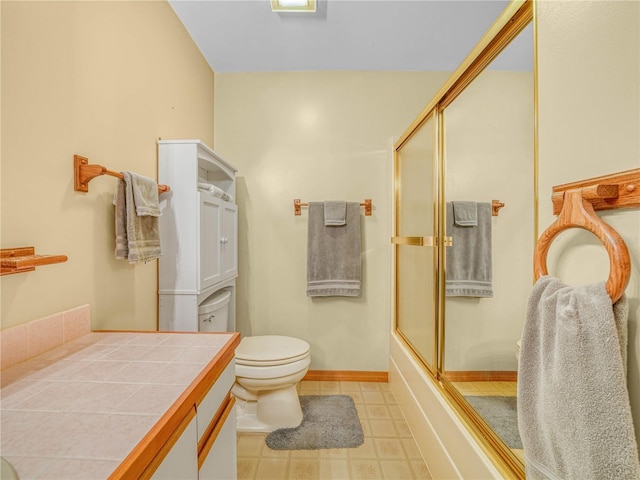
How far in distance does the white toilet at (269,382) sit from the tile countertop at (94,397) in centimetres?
69

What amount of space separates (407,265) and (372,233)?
15.4 inches

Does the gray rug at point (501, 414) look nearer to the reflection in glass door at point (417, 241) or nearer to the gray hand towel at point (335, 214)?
the reflection in glass door at point (417, 241)

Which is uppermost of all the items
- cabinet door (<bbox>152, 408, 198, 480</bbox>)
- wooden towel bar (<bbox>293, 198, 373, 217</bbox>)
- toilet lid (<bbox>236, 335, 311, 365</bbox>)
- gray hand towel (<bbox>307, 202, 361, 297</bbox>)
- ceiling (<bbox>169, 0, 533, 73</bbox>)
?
ceiling (<bbox>169, 0, 533, 73</bbox>)

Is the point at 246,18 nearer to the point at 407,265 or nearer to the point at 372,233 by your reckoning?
the point at 372,233

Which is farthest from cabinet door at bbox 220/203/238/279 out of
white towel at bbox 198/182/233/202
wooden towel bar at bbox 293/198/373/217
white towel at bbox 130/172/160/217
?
white towel at bbox 130/172/160/217

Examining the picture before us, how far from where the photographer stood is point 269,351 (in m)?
1.69

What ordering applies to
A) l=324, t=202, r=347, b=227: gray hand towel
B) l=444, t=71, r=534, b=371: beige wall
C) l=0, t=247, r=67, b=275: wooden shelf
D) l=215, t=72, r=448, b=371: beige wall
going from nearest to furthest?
1. l=0, t=247, r=67, b=275: wooden shelf
2. l=444, t=71, r=534, b=371: beige wall
3. l=324, t=202, r=347, b=227: gray hand towel
4. l=215, t=72, r=448, b=371: beige wall

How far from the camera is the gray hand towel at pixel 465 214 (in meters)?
1.43

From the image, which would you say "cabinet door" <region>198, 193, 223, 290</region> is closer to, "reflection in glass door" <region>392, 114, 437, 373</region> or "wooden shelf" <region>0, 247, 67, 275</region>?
"wooden shelf" <region>0, 247, 67, 275</region>

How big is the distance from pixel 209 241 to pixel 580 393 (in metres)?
1.54

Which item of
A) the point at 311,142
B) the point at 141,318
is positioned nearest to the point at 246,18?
the point at 311,142

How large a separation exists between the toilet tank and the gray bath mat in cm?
67

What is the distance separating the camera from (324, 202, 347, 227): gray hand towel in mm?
2150

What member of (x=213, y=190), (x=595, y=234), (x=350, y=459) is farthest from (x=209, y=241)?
(x=595, y=234)
